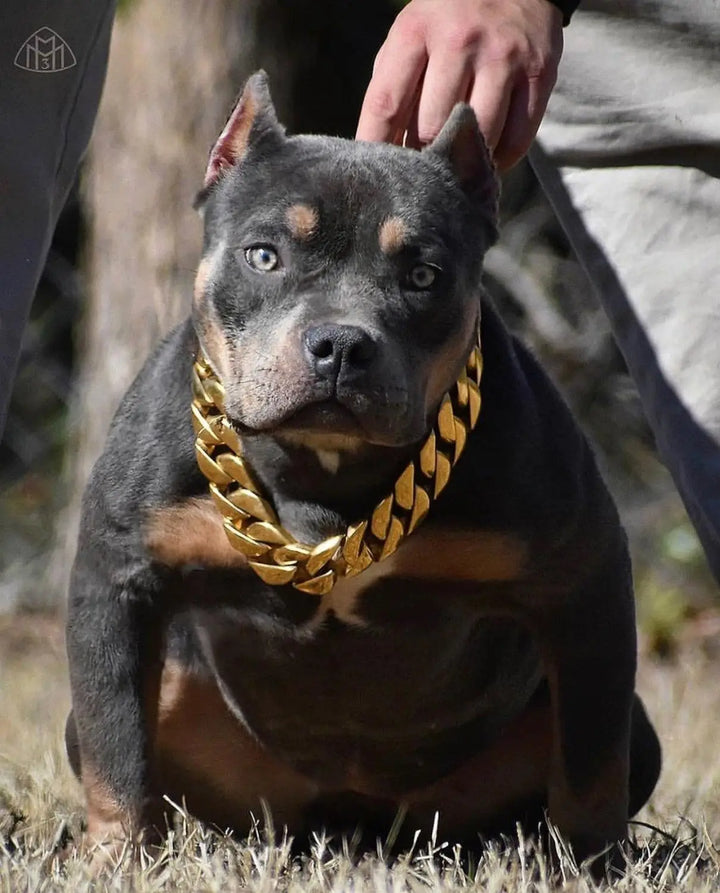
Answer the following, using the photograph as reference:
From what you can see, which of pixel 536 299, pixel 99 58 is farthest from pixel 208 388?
pixel 536 299

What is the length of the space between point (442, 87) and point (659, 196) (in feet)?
2.06

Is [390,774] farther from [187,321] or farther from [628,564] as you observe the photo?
[187,321]

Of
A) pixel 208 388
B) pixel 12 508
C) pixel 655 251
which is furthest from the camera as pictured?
pixel 12 508

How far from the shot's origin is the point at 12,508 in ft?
26.0

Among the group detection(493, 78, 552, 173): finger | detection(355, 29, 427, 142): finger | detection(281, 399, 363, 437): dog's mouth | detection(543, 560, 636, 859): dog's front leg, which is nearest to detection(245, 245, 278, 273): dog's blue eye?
detection(281, 399, 363, 437): dog's mouth

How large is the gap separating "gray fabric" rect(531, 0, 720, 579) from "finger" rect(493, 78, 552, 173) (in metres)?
0.34

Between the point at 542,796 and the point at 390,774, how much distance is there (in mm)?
340

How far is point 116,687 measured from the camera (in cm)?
345

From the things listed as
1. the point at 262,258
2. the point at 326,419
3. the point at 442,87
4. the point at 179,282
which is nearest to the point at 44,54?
the point at 262,258

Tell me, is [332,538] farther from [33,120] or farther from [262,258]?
[33,120]

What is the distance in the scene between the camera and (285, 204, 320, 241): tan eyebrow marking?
327 centimetres

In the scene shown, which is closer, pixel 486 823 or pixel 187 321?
pixel 187 321

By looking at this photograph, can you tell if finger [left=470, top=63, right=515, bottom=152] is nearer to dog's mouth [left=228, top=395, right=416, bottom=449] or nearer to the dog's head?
the dog's head

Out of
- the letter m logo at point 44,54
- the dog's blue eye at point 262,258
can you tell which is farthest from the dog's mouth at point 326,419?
the letter m logo at point 44,54
